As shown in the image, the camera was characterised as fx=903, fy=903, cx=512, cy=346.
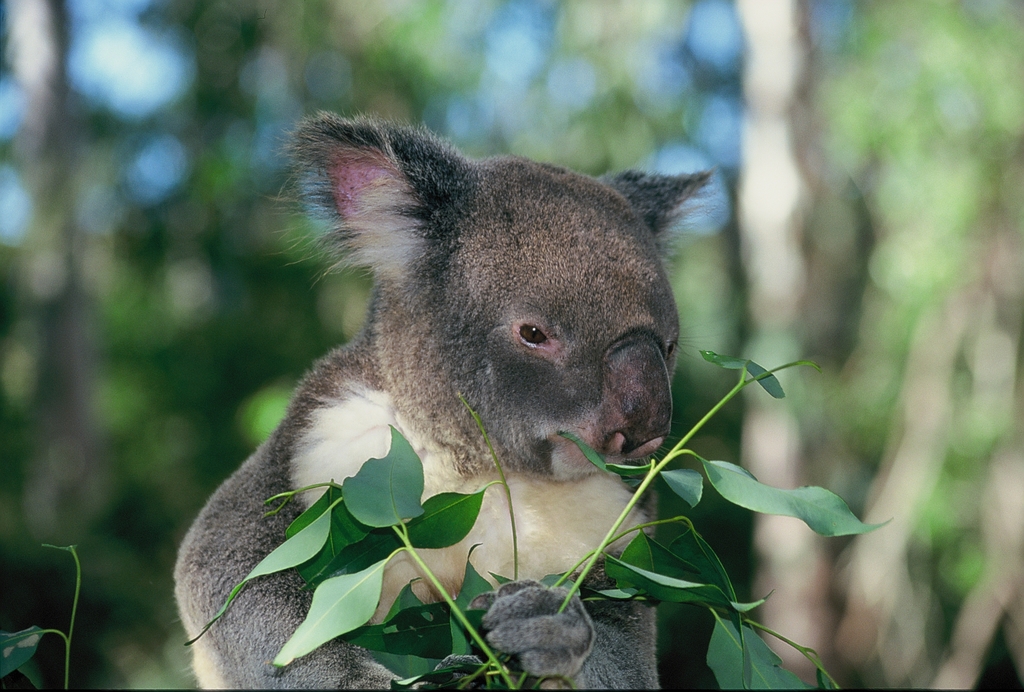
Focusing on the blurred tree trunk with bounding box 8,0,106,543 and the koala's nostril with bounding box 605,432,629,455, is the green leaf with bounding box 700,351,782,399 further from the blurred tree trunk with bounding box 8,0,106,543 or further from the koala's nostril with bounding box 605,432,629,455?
the blurred tree trunk with bounding box 8,0,106,543

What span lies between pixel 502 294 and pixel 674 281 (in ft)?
16.4

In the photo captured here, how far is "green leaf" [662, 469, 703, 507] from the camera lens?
1458 mm

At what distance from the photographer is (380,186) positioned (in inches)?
86.6

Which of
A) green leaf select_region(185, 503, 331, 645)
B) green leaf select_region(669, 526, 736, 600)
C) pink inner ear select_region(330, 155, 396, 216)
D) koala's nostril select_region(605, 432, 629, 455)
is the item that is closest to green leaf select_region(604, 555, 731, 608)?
green leaf select_region(669, 526, 736, 600)

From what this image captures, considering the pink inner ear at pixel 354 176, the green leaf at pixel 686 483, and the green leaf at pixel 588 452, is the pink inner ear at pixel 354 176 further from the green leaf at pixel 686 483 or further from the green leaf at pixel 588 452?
the green leaf at pixel 686 483

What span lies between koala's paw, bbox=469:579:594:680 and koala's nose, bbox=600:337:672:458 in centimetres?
44

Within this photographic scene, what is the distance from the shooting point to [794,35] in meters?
5.90

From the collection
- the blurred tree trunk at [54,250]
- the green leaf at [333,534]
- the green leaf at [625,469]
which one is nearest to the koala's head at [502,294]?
the green leaf at [625,469]

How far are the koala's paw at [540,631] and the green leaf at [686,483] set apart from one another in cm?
25

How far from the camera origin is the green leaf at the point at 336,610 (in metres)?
1.43

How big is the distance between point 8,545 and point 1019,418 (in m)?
7.65

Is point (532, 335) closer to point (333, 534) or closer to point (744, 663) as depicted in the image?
point (333, 534)

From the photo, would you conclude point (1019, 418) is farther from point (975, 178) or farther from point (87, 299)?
point (87, 299)

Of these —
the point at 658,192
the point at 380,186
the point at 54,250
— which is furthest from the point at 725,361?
the point at 54,250
